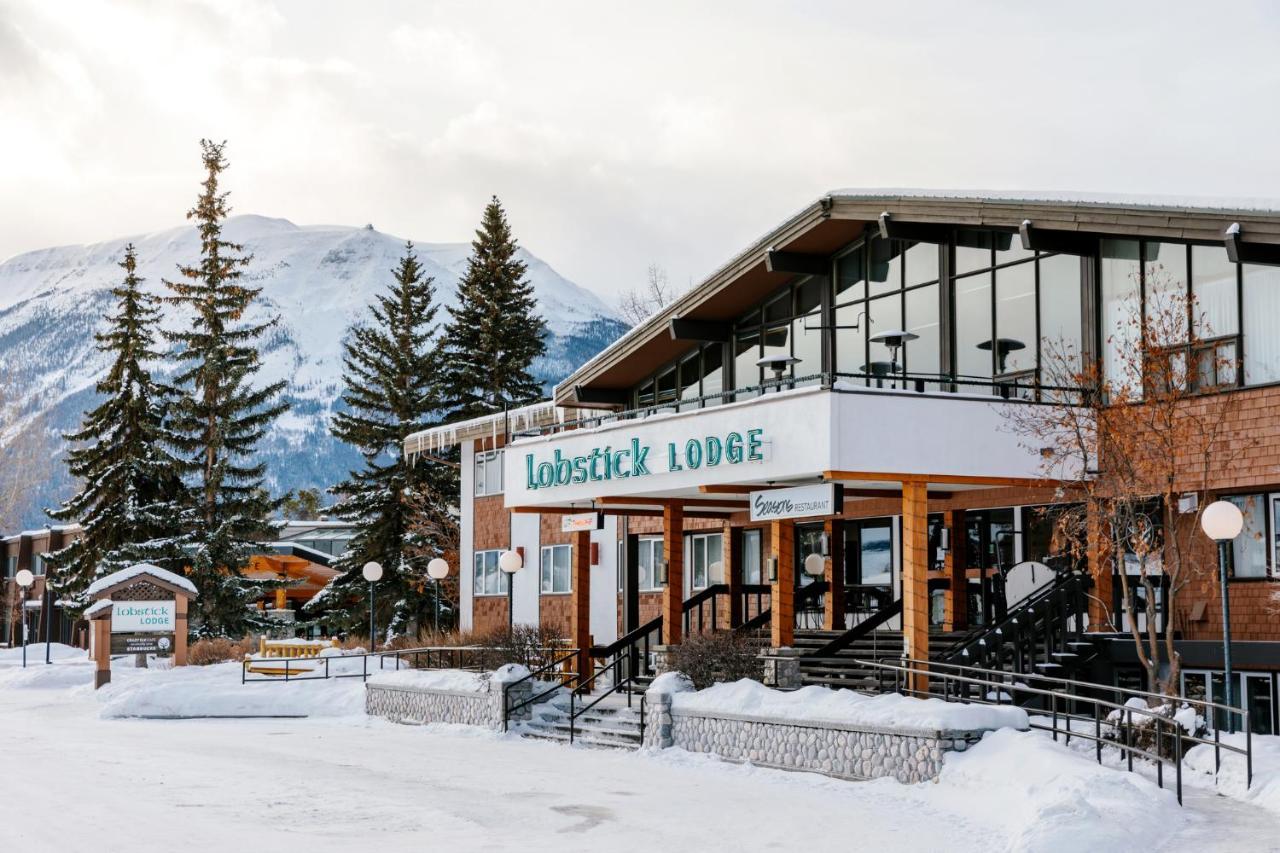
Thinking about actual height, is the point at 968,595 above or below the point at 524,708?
above

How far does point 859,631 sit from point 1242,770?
9.08 metres

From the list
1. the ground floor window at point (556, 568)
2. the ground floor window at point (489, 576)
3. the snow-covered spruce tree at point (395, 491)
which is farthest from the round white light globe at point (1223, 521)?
the snow-covered spruce tree at point (395, 491)

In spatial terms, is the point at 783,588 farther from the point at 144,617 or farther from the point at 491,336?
the point at 491,336

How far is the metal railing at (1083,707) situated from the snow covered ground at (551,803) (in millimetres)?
508

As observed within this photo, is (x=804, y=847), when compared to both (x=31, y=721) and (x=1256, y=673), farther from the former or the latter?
(x=31, y=721)

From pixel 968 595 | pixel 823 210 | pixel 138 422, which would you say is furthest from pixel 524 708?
pixel 138 422

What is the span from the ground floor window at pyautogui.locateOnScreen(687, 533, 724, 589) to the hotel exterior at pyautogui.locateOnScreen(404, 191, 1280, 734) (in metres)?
0.42

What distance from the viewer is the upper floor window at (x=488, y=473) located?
4162cm

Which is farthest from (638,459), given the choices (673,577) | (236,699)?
(236,699)

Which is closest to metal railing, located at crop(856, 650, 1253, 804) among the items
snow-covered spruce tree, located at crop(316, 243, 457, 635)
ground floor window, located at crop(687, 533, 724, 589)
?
ground floor window, located at crop(687, 533, 724, 589)

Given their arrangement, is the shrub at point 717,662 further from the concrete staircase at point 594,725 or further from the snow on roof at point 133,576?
the snow on roof at point 133,576

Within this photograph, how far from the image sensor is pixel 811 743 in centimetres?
1962

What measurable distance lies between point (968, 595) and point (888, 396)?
16.7ft

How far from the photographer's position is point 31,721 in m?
31.1
